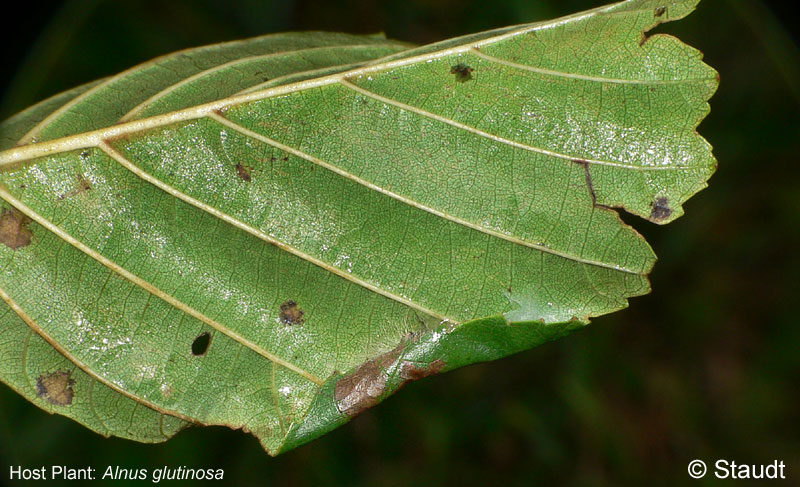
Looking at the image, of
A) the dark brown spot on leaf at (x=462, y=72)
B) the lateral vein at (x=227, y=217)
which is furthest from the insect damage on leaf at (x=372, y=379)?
the dark brown spot on leaf at (x=462, y=72)

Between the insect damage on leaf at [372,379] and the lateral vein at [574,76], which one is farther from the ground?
the lateral vein at [574,76]

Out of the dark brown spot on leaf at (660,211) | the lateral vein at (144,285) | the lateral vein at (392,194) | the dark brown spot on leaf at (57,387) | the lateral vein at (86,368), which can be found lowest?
the dark brown spot on leaf at (57,387)

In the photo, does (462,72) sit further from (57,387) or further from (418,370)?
(57,387)

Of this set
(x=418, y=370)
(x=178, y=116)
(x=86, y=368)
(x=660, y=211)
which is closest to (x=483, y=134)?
(x=660, y=211)

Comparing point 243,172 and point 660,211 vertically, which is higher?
point 660,211

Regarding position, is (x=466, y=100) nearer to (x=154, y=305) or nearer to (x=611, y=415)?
(x=154, y=305)

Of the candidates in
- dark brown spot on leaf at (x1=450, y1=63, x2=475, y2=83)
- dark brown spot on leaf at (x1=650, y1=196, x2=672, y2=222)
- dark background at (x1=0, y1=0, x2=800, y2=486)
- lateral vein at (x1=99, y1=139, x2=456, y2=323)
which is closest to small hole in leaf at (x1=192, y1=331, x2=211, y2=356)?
lateral vein at (x1=99, y1=139, x2=456, y2=323)

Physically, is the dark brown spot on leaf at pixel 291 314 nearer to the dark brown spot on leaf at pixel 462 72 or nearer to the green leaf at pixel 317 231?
the green leaf at pixel 317 231
